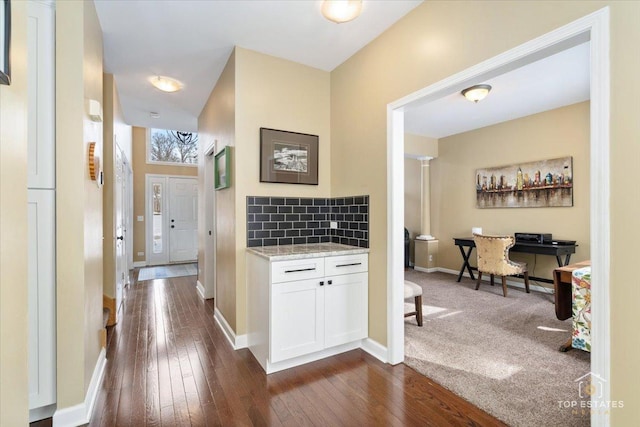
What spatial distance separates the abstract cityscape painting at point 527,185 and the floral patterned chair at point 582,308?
240 centimetres

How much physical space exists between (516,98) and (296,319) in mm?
4011

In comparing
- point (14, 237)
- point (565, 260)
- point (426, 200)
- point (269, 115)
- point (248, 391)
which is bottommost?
point (248, 391)

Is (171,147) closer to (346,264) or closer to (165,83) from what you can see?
(165,83)

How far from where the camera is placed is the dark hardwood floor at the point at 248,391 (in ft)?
5.76

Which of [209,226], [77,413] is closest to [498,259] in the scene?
[209,226]

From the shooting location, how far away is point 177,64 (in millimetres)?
3107

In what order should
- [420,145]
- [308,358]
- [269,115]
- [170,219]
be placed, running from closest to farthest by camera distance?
[308,358], [269,115], [420,145], [170,219]

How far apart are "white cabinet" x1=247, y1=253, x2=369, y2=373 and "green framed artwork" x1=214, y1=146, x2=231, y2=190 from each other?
83 centimetres

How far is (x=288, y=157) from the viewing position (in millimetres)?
2934

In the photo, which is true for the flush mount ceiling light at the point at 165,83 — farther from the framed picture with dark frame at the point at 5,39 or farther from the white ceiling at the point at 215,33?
the framed picture with dark frame at the point at 5,39

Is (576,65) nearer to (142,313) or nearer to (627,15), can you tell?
(627,15)

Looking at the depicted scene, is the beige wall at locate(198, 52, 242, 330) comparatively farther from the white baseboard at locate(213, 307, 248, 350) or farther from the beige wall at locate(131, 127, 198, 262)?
the beige wall at locate(131, 127, 198, 262)

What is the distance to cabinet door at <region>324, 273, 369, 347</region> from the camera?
8.08 ft

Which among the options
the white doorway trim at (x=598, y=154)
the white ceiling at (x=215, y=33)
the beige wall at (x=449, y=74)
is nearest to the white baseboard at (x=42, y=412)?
the beige wall at (x=449, y=74)
